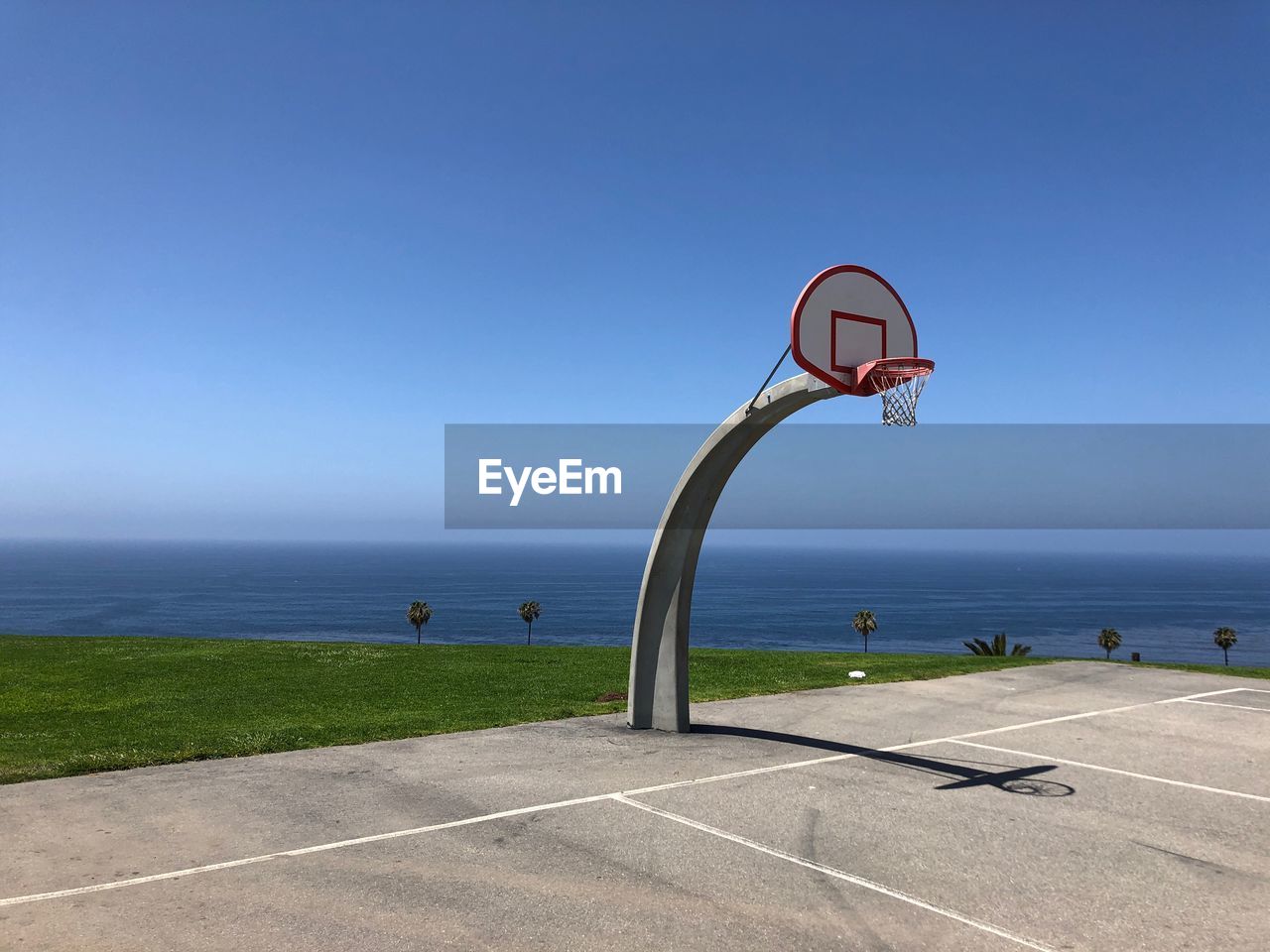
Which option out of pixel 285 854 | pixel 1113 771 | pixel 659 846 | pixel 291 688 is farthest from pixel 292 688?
pixel 1113 771

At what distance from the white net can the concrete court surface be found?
14.1ft

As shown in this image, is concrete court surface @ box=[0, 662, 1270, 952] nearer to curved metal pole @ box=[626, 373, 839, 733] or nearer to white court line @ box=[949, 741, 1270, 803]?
white court line @ box=[949, 741, 1270, 803]

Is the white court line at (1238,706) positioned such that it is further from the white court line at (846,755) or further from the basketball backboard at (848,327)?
the basketball backboard at (848,327)

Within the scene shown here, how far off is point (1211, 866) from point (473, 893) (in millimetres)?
6074

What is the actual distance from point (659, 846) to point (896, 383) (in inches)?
234

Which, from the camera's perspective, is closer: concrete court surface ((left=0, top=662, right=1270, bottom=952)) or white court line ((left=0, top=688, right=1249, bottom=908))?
concrete court surface ((left=0, top=662, right=1270, bottom=952))

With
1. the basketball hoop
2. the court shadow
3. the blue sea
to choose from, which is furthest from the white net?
the blue sea

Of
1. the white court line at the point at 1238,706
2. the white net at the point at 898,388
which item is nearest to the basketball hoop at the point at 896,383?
the white net at the point at 898,388

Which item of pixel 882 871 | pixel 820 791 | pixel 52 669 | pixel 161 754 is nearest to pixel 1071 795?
pixel 820 791

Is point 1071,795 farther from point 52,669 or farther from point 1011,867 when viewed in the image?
point 52,669

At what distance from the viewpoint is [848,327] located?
10180mm

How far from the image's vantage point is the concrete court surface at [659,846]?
5.56 meters

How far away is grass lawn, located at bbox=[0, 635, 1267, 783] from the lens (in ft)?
35.5

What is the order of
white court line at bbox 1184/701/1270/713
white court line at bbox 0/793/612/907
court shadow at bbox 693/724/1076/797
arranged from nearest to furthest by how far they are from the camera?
white court line at bbox 0/793/612/907 → court shadow at bbox 693/724/1076/797 → white court line at bbox 1184/701/1270/713
